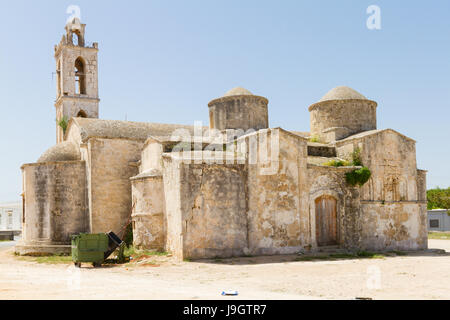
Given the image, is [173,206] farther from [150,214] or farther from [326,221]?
[326,221]

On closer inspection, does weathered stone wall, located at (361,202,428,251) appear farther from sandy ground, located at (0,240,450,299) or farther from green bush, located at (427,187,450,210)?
green bush, located at (427,187,450,210)

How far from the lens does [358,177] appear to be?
16.9 meters

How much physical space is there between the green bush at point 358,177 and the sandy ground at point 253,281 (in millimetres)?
3300

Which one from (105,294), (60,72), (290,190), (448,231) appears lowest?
(448,231)

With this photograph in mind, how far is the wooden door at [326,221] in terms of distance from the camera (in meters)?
16.6

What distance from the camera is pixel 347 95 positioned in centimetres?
2030

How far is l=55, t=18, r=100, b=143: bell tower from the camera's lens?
26453 millimetres

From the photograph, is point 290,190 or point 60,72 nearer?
point 290,190

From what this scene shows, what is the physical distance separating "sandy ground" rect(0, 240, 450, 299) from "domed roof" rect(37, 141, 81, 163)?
5.91 metres

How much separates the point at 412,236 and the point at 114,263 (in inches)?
472

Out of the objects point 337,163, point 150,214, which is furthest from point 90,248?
point 337,163
